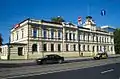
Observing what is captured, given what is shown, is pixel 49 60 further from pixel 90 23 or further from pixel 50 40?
pixel 90 23

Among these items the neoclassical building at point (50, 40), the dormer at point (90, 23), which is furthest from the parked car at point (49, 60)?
the dormer at point (90, 23)

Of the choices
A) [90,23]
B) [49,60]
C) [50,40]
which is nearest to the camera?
[49,60]

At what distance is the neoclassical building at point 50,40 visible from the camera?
155 feet

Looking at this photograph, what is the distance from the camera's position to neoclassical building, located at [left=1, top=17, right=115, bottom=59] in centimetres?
4731

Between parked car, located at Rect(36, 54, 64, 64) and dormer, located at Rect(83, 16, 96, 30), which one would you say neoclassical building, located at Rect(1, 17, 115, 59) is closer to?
dormer, located at Rect(83, 16, 96, 30)

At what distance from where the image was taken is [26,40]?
48.1 meters

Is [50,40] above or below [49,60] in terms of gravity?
above

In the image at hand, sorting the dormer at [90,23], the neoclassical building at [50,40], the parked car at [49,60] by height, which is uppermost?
the dormer at [90,23]

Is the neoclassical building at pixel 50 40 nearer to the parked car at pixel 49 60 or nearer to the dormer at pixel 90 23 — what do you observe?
the dormer at pixel 90 23

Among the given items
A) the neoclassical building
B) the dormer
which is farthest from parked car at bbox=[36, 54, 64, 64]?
the dormer

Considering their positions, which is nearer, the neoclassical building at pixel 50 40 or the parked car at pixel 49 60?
the parked car at pixel 49 60

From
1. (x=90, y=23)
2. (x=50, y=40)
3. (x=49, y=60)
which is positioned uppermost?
(x=90, y=23)

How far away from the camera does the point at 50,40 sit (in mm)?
52500

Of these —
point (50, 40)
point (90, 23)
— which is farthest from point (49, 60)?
point (90, 23)
